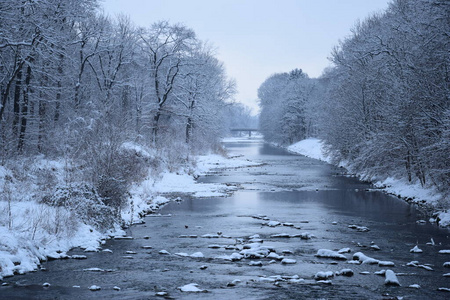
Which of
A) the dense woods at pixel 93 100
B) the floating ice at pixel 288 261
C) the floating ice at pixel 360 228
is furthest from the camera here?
the dense woods at pixel 93 100

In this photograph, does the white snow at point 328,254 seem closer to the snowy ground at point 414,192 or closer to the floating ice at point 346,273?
the floating ice at point 346,273

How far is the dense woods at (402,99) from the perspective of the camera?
18125 mm

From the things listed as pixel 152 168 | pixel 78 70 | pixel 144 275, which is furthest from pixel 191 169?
pixel 144 275

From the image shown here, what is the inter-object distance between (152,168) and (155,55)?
1570cm

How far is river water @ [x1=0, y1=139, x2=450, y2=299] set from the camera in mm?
9375

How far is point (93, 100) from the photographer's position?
36156 mm

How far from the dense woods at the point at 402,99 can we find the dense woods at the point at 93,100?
12543mm

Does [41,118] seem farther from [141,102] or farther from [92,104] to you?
[141,102]

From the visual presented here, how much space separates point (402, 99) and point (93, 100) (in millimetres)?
24250

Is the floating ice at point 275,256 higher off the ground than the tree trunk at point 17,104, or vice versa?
the tree trunk at point 17,104

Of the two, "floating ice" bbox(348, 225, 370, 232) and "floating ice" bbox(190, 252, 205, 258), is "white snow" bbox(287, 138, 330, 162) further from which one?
"floating ice" bbox(190, 252, 205, 258)

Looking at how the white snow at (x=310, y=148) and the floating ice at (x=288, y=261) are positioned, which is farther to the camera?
the white snow at (x=310, y=148)

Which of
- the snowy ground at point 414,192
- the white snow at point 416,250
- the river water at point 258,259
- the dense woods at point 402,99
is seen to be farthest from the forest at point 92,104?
the dense woods at point 402,99

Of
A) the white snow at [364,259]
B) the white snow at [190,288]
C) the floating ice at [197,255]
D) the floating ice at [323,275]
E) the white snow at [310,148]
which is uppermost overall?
the white snow at [310,148]
